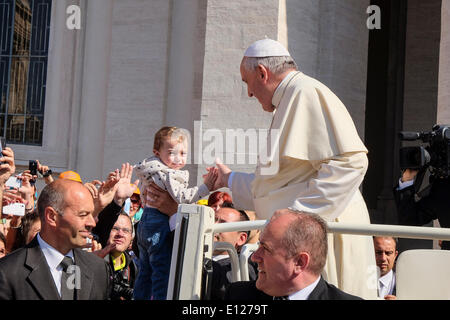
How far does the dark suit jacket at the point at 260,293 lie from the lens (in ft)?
9.98

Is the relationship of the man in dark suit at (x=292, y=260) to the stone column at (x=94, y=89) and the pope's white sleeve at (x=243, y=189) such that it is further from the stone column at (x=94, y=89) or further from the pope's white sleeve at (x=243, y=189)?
the stone column at (x=94, y=89)

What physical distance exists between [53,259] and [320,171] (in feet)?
4.44

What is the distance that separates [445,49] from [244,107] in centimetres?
236

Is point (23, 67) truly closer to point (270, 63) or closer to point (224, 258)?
point (224, 258)

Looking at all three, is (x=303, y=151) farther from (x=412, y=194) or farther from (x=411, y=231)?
(x=412, y=194)

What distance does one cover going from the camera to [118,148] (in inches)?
461

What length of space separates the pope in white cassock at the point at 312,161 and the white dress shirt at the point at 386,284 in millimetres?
1124

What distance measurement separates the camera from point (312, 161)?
13.6 ft

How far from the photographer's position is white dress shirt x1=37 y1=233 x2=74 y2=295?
153 inches

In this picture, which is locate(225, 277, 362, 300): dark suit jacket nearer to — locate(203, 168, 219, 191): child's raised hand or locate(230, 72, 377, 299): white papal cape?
locate(230, 72, 377, 299): white papal cape

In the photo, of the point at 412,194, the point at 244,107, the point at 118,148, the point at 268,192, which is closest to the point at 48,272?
the point at 268,192

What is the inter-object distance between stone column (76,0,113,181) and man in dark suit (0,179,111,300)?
8010mm

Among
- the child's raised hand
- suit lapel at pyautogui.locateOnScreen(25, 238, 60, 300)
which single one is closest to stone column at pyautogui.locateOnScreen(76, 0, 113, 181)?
the child's raised hand

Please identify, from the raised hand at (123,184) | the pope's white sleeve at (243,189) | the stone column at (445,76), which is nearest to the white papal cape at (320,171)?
the pope's white sleeve at (243,189)
